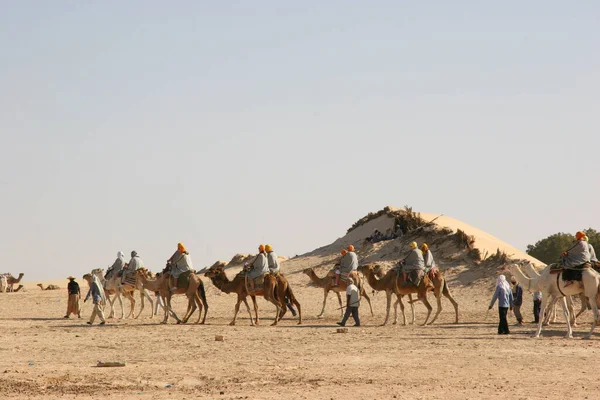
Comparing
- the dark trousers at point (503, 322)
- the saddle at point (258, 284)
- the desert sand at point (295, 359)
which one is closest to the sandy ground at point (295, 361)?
the desert sand at point (295, 359)

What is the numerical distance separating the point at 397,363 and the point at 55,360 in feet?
21.1

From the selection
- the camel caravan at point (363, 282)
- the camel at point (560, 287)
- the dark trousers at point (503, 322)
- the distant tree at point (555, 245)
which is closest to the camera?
the camel at point (560, 287)

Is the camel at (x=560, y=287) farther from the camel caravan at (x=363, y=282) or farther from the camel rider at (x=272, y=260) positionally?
the camel rider at (x=272, y=260)

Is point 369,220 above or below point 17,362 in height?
above

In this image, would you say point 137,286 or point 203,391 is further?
point 137,286

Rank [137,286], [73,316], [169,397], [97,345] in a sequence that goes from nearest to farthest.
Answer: [169,397] → [97,345] → [137,286] → [73,316]

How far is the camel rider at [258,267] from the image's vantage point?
1023 inches

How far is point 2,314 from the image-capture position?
32875 mm

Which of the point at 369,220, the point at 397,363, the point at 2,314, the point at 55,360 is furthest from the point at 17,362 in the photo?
the point at 369,220

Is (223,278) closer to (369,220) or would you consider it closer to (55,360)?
(55,360)

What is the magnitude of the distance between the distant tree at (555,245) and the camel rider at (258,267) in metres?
26.9

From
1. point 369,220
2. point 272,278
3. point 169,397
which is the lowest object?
point 169,397

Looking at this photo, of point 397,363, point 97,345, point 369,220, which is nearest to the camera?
point 397,363

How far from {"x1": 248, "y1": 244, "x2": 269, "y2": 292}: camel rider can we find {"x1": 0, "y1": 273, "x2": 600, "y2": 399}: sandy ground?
4.42 feet
